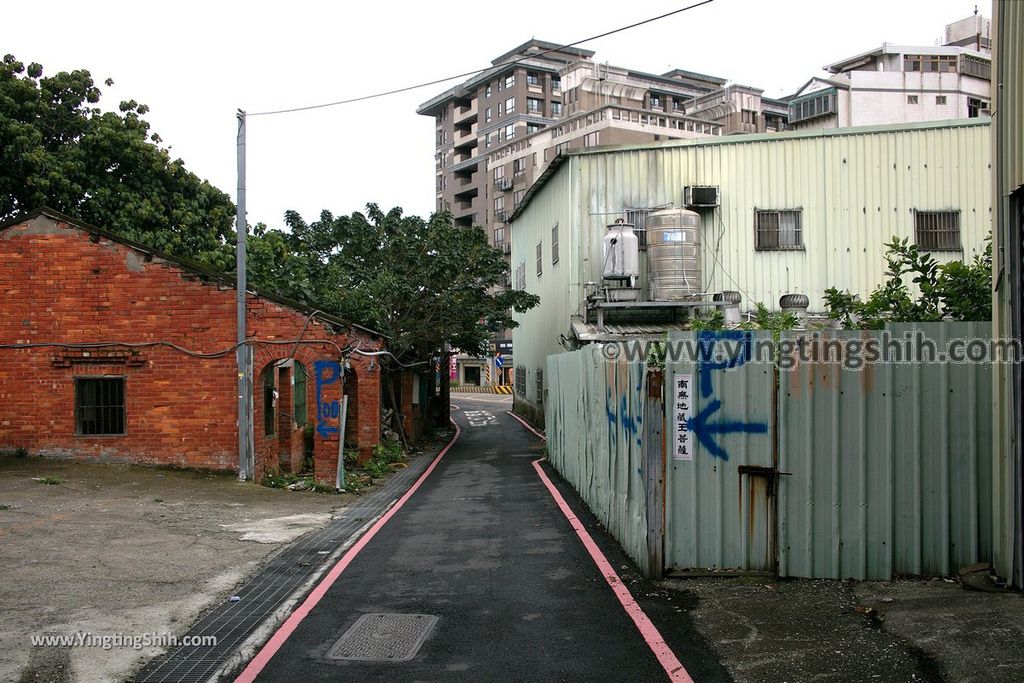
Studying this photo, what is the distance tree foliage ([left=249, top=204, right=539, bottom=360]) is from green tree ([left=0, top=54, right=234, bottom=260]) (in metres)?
4.20

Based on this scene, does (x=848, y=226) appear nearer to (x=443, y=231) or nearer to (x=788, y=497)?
(x=443, y=231)

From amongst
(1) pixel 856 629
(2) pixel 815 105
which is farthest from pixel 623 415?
(2) pixel 815 105

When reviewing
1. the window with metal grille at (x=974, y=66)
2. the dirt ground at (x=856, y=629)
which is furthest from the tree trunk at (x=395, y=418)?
the window with metal grille at (x=974, y=66)

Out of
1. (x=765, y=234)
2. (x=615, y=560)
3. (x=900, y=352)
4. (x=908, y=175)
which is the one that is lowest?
(x=615, y=560)

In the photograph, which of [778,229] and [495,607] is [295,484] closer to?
[495,607]

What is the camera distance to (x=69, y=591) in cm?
751

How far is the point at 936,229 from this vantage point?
22.4 m

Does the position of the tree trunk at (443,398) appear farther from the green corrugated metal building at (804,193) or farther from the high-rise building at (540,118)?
the high-rise building at (540,118)

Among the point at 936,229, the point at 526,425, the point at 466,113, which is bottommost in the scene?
the point at 526,425

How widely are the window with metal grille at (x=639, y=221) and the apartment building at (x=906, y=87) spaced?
27.1 metres

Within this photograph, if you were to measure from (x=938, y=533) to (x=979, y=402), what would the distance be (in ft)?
3.97

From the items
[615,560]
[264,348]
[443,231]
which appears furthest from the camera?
[443,231]

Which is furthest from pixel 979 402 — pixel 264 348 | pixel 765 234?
pixel 765 234

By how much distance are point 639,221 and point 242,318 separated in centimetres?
1158
